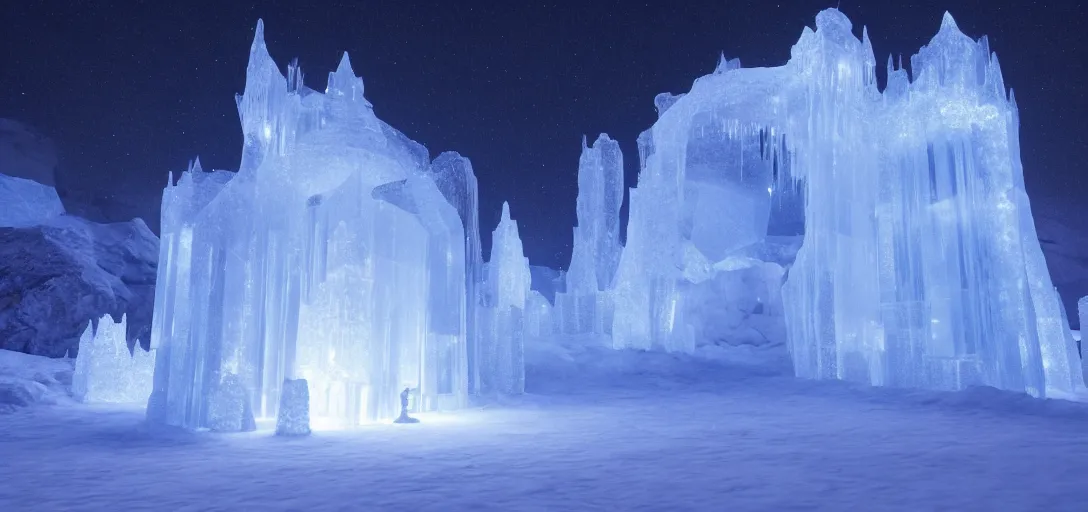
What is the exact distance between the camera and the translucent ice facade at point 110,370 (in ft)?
62.8

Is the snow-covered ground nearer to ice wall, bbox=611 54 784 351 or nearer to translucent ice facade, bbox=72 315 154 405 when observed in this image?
translucent ice facade, bbox=72 315 154 405

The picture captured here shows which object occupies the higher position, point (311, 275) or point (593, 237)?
point (593, 237)

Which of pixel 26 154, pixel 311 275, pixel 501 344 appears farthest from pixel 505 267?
pixel 26 154

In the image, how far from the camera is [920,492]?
21.8 ft

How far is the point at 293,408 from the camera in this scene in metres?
11.7

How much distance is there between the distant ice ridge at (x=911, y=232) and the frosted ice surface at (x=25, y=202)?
35.1 metres

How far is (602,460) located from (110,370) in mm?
17217

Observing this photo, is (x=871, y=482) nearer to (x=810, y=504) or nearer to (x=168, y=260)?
(x=810, y=504)

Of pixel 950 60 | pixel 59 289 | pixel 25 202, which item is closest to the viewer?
pixel 950 60

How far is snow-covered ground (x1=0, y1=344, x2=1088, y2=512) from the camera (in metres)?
6.59

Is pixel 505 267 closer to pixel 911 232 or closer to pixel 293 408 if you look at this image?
pixel 293 408

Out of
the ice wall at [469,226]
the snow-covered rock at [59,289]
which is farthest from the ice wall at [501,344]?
the snow-covered rock at [59,289]

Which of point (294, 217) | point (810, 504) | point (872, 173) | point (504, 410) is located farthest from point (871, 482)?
point (872, 173)

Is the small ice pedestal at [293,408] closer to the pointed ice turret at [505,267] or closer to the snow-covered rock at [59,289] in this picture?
the pointed ice turret at [505,267]
